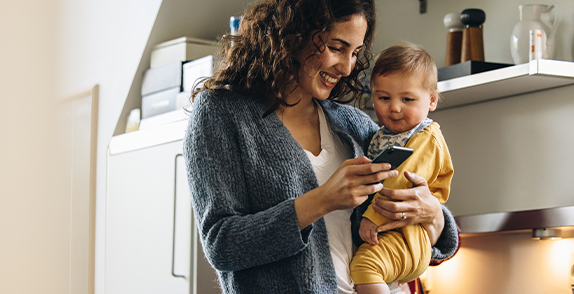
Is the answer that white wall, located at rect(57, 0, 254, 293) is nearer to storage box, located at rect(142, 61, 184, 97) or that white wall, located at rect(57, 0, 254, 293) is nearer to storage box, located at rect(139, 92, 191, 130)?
storage box, located at rect(142, 61, 184, 97)

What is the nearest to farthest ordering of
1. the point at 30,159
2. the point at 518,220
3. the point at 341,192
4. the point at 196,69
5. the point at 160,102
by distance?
the point at 30,159 < the point at 341,192 < the point at 518,220 < the point at 196,69 < the point at 160,102

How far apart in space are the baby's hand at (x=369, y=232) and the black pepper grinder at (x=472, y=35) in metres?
1.19

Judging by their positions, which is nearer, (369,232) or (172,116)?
(369,232)

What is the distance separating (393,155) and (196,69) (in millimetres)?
1792

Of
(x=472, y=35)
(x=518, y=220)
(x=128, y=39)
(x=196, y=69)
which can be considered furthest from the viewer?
(x=128, y=39)

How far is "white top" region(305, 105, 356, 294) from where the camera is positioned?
1.07 metres

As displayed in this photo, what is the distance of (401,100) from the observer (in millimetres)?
1206

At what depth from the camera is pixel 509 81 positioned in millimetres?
1854

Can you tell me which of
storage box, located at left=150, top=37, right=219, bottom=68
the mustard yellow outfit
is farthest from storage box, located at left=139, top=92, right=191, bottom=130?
the mustard yellow outfit

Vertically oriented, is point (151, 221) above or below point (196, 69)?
below

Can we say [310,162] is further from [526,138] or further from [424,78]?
[526,138]

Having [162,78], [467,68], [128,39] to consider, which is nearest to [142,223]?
[162,78]

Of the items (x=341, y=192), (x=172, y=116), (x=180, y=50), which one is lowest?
(x=341, y=192)

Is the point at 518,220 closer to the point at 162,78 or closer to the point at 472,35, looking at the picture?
the point at 472,35
